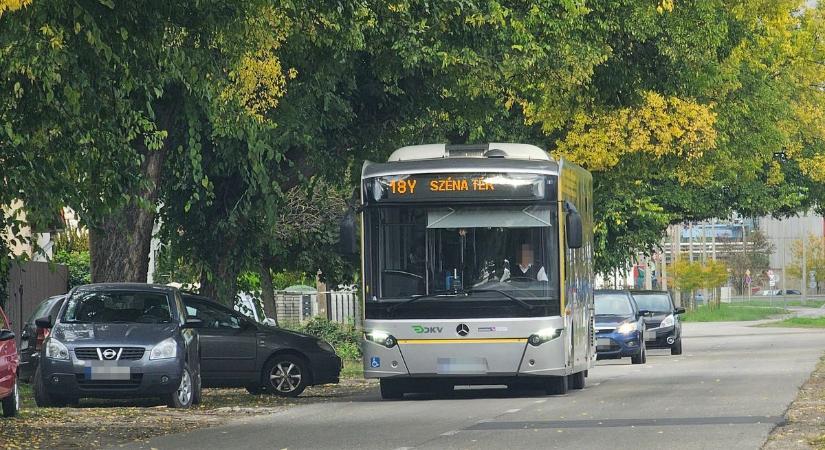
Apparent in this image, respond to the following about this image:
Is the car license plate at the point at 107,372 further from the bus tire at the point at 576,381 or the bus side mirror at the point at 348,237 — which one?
the bus tire at the point at 576,381

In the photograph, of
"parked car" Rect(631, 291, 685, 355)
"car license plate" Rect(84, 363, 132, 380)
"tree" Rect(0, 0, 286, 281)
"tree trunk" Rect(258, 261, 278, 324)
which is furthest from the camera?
"tree trunk" Rect(258, 261, 278, 324)

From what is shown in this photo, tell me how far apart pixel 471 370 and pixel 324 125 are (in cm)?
Answer: 594

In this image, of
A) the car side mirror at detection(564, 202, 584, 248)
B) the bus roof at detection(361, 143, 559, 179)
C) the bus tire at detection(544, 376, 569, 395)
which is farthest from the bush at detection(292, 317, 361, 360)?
the car side mirror at detection(564, 202, 584, 248)

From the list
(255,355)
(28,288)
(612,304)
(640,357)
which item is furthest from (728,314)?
(255,355)

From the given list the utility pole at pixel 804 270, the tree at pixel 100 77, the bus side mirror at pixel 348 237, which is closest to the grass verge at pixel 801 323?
the bus side mirror at pixel 348 237

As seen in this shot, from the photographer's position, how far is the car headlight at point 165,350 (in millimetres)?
19719

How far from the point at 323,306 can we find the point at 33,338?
23.5 metres

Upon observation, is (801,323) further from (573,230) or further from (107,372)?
(107,372)

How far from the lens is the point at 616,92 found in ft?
86.4

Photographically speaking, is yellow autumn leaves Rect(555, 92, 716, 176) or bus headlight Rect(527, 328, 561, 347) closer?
bus headlight Rect(527, 328, 561, 347)

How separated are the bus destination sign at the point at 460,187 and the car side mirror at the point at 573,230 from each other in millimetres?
452

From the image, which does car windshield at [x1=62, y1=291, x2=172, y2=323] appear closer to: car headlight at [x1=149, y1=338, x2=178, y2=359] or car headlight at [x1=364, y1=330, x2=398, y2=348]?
car headlight at [x1=149, y1=338, x2=178, y2=359]

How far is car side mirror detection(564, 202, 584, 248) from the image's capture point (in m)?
20.6

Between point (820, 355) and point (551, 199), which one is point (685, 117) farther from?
point (551, 199)
